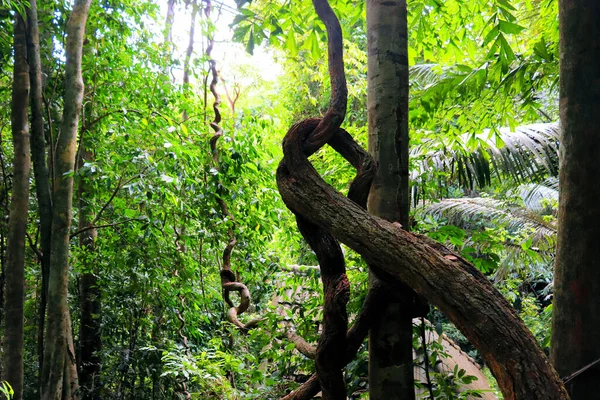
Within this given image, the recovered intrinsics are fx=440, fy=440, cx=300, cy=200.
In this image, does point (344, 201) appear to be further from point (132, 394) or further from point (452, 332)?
point (452, 332)

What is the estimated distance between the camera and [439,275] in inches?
37.4

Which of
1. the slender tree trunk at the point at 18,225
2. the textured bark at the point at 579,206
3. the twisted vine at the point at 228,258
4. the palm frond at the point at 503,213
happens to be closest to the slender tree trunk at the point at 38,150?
the slender tree trunk at the point at 18,225

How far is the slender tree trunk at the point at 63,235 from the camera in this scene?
8.13 ft

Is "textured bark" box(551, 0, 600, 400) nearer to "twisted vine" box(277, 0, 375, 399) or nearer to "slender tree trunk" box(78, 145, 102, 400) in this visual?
"twisted vine" box(277, 0, 375, 399)

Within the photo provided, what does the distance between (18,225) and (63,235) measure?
37cm

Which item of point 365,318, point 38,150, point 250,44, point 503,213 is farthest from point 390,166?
point 503,213

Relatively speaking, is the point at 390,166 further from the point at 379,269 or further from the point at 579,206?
the point at 579,206

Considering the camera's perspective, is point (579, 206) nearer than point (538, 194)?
Yes

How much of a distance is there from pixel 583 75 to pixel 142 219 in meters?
2.84

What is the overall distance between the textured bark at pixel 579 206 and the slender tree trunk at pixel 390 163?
0.42 meters

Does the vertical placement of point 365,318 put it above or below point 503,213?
below

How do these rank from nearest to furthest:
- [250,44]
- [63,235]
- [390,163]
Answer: [390,163]
[250,44]
[63,235]

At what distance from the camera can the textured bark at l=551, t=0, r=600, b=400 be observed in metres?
1.18

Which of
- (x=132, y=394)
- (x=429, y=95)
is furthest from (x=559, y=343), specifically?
(x=132, y=394)
